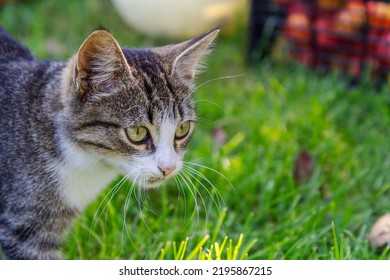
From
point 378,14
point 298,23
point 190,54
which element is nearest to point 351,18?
point 378,14

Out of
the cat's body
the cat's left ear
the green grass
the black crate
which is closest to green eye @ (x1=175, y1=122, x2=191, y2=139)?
the cat's body

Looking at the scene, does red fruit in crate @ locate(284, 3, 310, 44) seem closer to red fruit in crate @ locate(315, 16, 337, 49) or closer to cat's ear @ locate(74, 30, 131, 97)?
red fruit in crate @ locate(315, 16, 337, 49)

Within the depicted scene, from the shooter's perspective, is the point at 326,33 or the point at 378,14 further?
the point at 326,33

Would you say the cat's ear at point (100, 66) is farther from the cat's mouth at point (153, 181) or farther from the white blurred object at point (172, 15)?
the white blurred object at point (172, 15)

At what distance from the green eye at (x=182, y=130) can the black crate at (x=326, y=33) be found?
118cm

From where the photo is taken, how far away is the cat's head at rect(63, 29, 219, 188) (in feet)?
4.13

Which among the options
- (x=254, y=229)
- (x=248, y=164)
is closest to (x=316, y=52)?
(x=248, y=164)

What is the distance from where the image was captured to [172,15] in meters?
2.53

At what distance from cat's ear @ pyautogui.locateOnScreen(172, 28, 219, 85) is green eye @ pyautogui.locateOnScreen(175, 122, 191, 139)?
104 millimetres

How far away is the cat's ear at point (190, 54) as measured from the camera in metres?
1.32

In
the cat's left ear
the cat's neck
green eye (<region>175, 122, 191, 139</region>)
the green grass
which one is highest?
the cat's left ear

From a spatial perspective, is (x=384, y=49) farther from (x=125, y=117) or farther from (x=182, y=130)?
(x=125, y=117)
